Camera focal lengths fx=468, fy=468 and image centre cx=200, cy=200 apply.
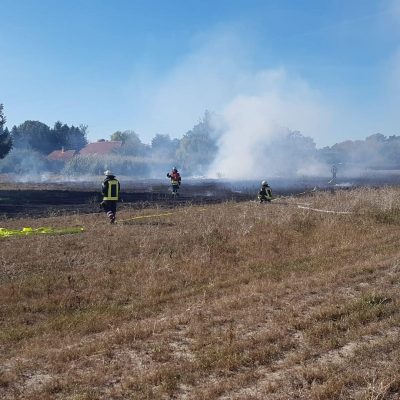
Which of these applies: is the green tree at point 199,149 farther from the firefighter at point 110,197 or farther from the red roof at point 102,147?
the firefighter at point 110,197

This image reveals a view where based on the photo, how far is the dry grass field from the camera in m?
4.07

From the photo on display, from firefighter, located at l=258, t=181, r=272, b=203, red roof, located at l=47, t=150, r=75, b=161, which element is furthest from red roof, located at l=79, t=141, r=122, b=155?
firefighter, located at l=258, t=181, r=272, b=203

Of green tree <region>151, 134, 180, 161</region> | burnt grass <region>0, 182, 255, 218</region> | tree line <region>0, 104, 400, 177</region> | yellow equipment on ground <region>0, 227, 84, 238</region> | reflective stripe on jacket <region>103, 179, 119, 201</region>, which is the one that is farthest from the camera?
green tree <region>151, 134, 180, 161</region>

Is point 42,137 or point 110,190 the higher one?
point 42,137

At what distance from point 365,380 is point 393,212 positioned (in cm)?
963

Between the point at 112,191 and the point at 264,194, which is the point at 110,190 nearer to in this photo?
the point at 112,191

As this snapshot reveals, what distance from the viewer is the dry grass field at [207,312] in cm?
407

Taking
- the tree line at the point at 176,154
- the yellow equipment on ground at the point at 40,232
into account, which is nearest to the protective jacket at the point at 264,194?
the yellow equipment on ground at the point at 40,232

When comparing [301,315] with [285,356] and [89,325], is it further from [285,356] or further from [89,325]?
[89,325]

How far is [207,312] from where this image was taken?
6129mm

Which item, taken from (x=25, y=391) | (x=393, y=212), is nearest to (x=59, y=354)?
(x=25, y=391)

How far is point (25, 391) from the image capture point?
4156mm

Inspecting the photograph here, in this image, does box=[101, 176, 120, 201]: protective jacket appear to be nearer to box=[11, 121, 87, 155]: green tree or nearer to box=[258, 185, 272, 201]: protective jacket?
box=[258, 185, 272, 201]: protective jacket

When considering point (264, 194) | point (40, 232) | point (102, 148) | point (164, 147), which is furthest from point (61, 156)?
point (40, 232)
